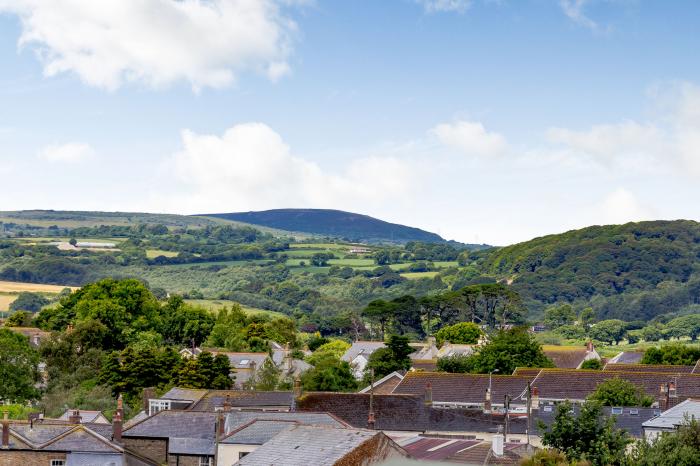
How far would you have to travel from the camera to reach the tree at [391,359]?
98125 millimetres

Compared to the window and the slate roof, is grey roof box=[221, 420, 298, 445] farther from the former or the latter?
the slate roof

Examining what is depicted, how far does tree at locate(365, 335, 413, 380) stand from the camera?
322ft

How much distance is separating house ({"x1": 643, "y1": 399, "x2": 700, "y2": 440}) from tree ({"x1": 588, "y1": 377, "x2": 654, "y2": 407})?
6931 mm

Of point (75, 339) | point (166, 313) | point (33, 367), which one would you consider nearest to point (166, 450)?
point (33, 367)

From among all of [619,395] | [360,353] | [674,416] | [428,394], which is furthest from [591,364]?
[674,416]

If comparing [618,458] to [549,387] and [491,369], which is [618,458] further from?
[491,369]

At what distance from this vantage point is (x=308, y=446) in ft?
146

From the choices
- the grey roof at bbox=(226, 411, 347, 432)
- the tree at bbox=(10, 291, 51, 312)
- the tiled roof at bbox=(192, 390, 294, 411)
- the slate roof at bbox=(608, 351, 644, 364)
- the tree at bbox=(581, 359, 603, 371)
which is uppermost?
the tree at bbox=(10, 291, 51, 312)

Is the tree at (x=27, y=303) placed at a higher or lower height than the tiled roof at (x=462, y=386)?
higher

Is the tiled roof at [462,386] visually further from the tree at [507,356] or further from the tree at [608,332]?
the tree at [608,332]

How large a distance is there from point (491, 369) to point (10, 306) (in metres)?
112

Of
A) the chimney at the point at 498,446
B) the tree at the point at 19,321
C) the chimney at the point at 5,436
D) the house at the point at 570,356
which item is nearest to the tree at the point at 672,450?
the chimney at the point at 498,446

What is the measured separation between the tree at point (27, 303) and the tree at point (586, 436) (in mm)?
145403

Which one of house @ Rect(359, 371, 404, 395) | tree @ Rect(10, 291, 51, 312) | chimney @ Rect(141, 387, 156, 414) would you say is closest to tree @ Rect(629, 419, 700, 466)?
chimney @ Rect(141, 387, 156, 414)
